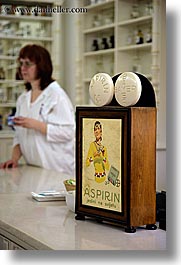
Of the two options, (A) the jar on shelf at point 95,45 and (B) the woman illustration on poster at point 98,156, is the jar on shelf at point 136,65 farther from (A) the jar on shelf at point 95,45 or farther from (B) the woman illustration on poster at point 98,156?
(B) the woman illustration on poster at point 98,156

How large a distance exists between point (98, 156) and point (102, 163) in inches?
0.8

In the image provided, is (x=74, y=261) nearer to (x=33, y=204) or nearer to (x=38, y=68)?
(x=33, y=204)

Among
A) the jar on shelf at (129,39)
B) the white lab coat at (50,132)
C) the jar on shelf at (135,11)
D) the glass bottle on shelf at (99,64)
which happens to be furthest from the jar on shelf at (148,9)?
the white lab coat at (50,132)

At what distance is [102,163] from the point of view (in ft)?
3.79

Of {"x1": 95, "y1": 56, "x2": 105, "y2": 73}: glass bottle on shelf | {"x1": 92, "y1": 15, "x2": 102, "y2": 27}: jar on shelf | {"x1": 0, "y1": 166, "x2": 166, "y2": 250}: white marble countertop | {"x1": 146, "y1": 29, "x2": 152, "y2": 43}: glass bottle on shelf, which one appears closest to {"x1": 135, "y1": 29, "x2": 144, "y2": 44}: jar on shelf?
{"x1": 146, "y1": 29, "x2": 152, "y2": 43}: glass bottle on shelf

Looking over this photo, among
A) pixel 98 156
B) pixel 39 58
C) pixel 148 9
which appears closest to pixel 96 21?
pixel 148 9

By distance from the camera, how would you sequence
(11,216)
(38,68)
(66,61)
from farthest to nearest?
1. (66,61)
2. (38,68)
3. (11,216)

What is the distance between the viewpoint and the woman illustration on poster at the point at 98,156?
1151 millimetres

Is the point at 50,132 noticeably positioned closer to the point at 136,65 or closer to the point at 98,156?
the point at 98,156

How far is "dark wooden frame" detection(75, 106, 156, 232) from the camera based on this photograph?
1104 millimetres

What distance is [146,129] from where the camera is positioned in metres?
1.13

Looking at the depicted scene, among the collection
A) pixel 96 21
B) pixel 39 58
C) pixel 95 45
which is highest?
pixel 96 21

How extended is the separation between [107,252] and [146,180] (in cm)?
18

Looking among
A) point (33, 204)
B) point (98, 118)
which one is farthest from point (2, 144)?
point (98, 118)
